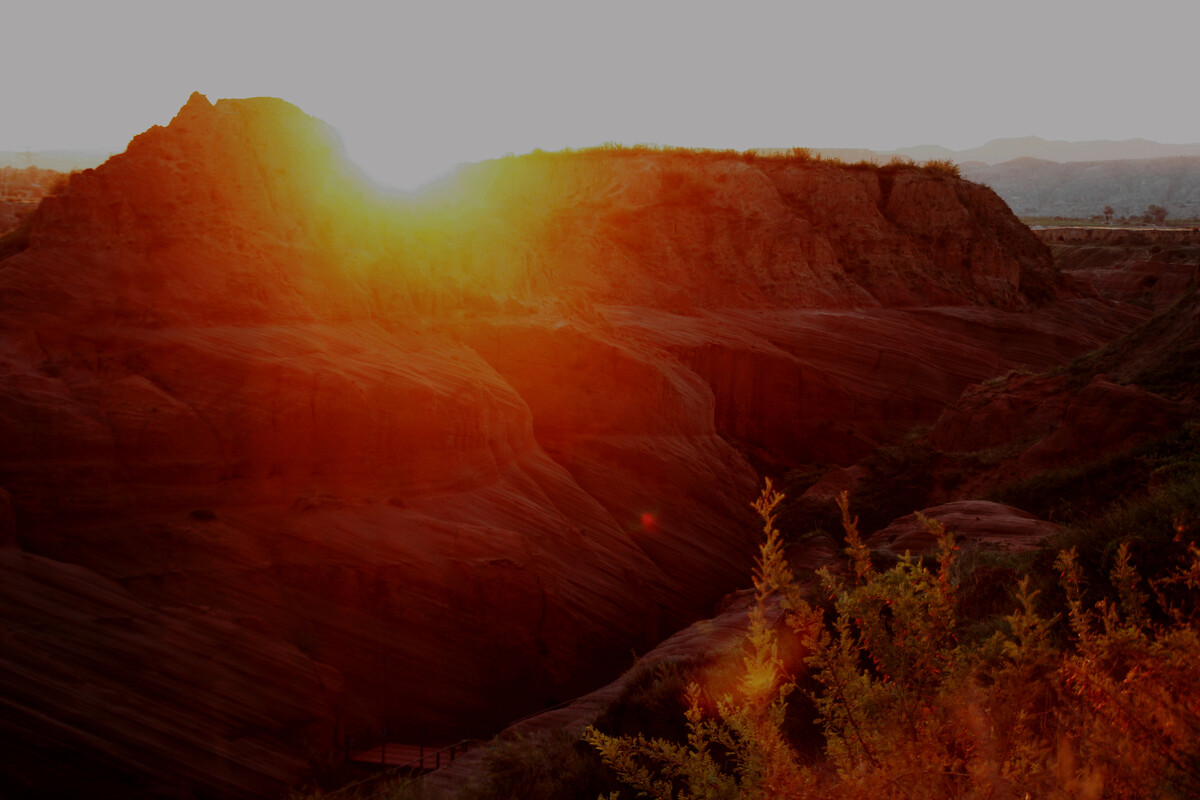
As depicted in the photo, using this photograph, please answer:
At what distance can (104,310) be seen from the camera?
1533 cm

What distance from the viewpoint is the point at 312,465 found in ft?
50.9

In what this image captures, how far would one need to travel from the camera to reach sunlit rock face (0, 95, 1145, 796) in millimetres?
12430

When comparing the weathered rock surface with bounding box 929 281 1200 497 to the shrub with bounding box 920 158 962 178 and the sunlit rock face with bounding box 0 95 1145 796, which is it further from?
the shrub with bounding box 920 158 962 178

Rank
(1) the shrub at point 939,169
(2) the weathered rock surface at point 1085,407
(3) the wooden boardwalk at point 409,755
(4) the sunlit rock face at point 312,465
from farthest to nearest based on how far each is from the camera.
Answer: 1. (1) the shrub at point 939,169
2. (2) the weathered rock surface at point 1085,407
3. (3) the wooden boardwalk at point 409,755
4. (4) the sunlit rock face at point 312,465

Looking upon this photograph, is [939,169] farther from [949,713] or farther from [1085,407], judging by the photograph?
[949,713]

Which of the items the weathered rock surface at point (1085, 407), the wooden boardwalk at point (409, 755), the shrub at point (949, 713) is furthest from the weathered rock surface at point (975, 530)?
the shrub at point (949, 713)

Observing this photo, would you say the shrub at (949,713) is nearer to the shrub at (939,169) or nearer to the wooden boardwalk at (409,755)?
the wooden boardwalk at (409,755)

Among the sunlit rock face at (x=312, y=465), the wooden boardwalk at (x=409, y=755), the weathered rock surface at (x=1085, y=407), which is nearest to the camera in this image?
the sunlit rock face at (x=312, y=465)

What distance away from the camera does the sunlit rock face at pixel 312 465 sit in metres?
12.4

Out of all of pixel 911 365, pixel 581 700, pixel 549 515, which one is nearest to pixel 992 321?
pixel 911 365

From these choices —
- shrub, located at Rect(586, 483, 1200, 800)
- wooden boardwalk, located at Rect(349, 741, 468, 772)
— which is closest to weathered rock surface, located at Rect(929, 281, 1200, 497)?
wooden boardwalk, located at Rect(349, 741, 468, 772)

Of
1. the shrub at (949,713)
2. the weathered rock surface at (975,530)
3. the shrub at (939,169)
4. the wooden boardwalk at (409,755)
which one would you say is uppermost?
the shrub at (939,169)

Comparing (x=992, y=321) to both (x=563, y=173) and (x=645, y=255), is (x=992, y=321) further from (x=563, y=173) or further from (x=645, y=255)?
(x=563, y=173)

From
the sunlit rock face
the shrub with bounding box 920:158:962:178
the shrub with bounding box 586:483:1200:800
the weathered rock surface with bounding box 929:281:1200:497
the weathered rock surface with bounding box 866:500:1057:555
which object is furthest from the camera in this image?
the shrub with bounding box 920:158:962:178
